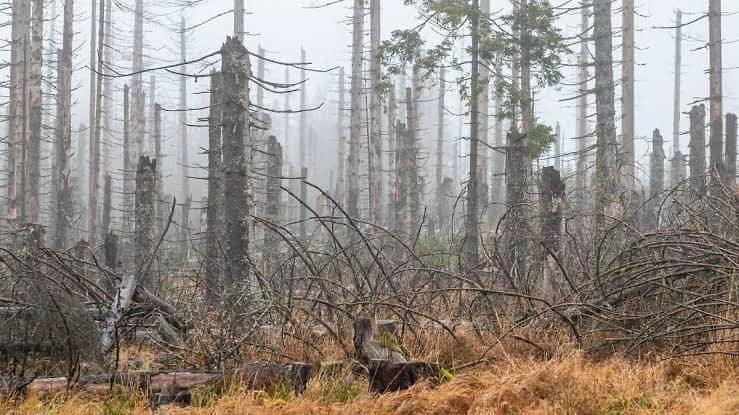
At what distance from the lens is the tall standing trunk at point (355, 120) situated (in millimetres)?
20219

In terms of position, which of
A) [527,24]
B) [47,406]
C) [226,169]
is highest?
[527,24]

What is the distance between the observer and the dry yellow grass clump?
166 inches

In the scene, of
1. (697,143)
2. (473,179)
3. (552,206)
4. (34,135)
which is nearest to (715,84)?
(697,143)

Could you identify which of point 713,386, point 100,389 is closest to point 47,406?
point 100,389

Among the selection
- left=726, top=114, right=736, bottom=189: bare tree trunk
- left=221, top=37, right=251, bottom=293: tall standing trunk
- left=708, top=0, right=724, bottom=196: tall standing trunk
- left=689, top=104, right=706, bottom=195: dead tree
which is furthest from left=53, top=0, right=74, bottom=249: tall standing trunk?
left=689, top=104, right=706, bottom=195: dead tree

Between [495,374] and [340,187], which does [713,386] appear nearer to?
[495,374]

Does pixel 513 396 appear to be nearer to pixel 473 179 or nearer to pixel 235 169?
pixel 235 169

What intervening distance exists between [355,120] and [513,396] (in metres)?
16.6

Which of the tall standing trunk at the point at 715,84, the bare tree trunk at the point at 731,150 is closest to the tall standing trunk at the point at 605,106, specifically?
the bare tree trunk at the point at 731,150

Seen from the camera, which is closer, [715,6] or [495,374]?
[495,374]

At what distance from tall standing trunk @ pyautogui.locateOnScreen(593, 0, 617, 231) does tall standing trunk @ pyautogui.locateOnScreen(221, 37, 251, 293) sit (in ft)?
28.3

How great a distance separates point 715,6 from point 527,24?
17.7 feet

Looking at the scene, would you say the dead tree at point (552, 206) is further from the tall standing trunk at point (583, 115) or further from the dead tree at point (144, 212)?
the tall standing trunk at point (583, 115)

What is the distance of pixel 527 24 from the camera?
53.0 feet
